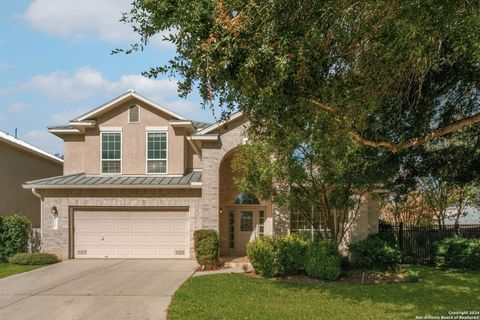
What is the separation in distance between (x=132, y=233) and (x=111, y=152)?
13.2 ft

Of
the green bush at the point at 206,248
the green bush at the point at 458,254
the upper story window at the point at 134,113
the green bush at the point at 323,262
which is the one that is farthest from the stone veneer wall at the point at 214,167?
the green bush at the point at 458,254

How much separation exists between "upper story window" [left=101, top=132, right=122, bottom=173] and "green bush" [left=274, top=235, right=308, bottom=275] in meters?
9.36

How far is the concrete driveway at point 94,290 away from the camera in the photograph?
927 centimetres

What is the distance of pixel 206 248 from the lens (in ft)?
52.0

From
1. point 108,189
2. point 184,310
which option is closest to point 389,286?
point 184,310

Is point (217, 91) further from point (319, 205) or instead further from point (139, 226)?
point (139, 226)

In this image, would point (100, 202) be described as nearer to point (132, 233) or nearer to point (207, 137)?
point (132, 233)

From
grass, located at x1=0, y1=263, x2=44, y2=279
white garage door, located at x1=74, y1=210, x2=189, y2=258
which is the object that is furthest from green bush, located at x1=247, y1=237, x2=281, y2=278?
grass, located at x1=0, y1=263, x2=44, y2=279

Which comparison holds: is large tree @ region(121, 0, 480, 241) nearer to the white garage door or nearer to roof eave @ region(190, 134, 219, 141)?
roof eave @ region(190, 134, 219, 141)

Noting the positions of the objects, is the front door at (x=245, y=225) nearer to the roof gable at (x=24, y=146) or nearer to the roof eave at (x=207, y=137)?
the roof eave at (x=207, y=137)

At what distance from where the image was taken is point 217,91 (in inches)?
310

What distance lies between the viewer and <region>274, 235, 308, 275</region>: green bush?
542 inches

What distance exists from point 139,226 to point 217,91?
40.3 ft

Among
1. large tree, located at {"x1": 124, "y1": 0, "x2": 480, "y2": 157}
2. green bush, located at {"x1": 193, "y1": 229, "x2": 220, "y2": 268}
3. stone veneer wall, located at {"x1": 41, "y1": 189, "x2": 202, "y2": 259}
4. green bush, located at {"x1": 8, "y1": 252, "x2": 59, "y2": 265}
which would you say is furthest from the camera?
stone veneer wall, located at {"x1": 41, "y1": 189, "x2": 202, "y2": 259}
